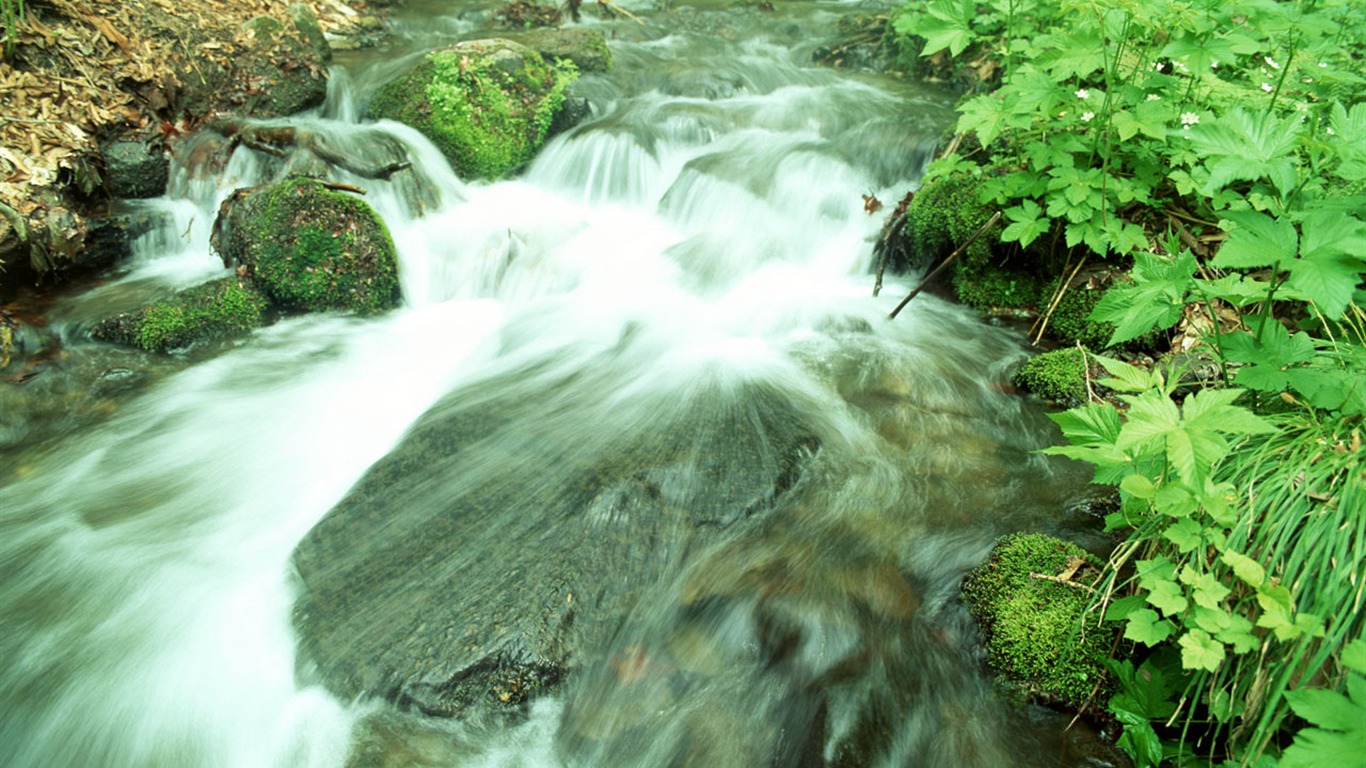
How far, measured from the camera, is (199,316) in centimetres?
512

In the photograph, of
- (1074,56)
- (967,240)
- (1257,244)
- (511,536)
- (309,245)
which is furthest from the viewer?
(309,245)

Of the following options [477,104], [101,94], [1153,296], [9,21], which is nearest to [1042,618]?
[1153,296]

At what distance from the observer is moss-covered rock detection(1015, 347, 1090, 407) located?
13.9 feet

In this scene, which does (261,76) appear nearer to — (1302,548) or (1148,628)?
(1148,628)

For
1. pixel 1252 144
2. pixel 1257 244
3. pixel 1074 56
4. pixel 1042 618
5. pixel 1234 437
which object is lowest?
pixel 1042 618

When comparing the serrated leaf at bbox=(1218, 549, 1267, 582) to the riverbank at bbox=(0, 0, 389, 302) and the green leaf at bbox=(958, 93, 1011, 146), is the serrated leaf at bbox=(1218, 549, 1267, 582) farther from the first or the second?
the riverbank at bbox=(0, 0, 389, 302)

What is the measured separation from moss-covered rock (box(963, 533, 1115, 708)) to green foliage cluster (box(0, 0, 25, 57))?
7.49 metres

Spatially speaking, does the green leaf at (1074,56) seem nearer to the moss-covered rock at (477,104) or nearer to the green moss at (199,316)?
the moss-covered rock at (477,104)

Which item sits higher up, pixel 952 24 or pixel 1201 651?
pixel 952 24

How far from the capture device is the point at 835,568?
11.0ft

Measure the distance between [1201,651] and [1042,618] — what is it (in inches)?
28.7

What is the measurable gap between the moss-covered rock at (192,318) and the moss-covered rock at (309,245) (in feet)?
0.60

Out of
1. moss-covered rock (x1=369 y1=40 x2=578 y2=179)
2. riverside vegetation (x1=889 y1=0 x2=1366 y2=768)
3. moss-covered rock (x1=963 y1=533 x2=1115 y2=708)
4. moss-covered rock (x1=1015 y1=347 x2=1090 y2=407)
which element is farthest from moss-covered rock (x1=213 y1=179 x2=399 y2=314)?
moss-covered rock (x1=963 y1=533 x2=1115 y2=708)

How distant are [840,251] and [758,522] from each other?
3.28 metres
